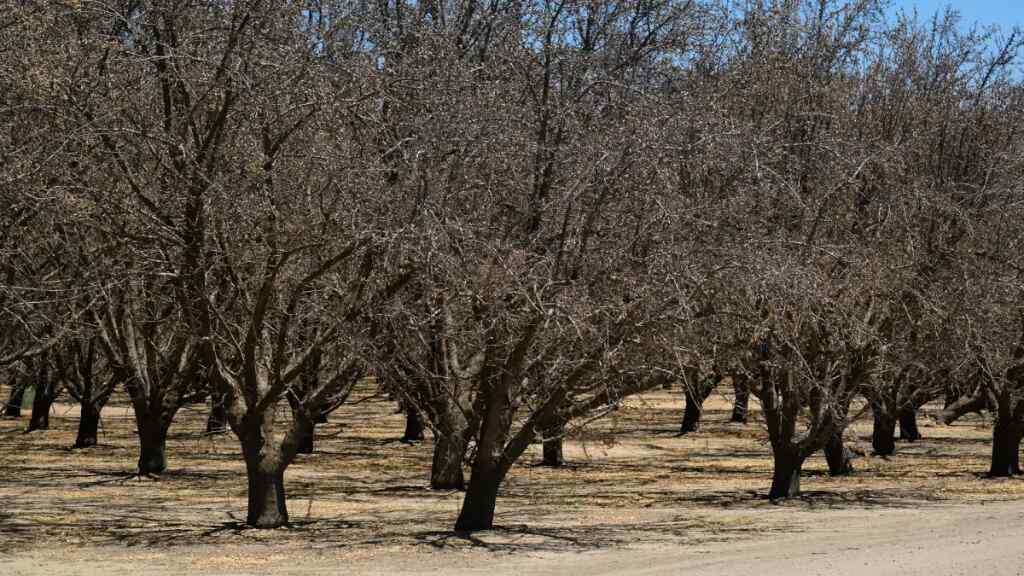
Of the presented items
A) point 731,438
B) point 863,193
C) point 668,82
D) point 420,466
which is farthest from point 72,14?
point 731,438

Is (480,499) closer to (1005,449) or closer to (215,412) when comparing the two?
(215,412)

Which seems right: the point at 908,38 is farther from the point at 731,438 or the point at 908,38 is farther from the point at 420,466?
the point at 731,438

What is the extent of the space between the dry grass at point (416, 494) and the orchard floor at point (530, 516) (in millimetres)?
53

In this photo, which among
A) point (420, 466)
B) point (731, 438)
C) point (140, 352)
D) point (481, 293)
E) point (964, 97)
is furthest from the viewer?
point (731, 438)

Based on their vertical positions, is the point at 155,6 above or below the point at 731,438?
above

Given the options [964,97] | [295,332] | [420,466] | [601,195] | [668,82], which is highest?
[964,97]

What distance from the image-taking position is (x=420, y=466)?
27.3 meters

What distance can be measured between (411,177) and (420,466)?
15.3m

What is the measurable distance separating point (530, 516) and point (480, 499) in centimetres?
281

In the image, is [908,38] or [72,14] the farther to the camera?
[908,38]

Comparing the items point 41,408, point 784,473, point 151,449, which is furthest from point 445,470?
point 41,408

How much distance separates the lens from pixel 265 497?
15656 millimetres

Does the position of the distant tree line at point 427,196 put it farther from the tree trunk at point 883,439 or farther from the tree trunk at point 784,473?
the tree trunk at point 883,439

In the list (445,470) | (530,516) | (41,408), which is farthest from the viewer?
(41,408)
